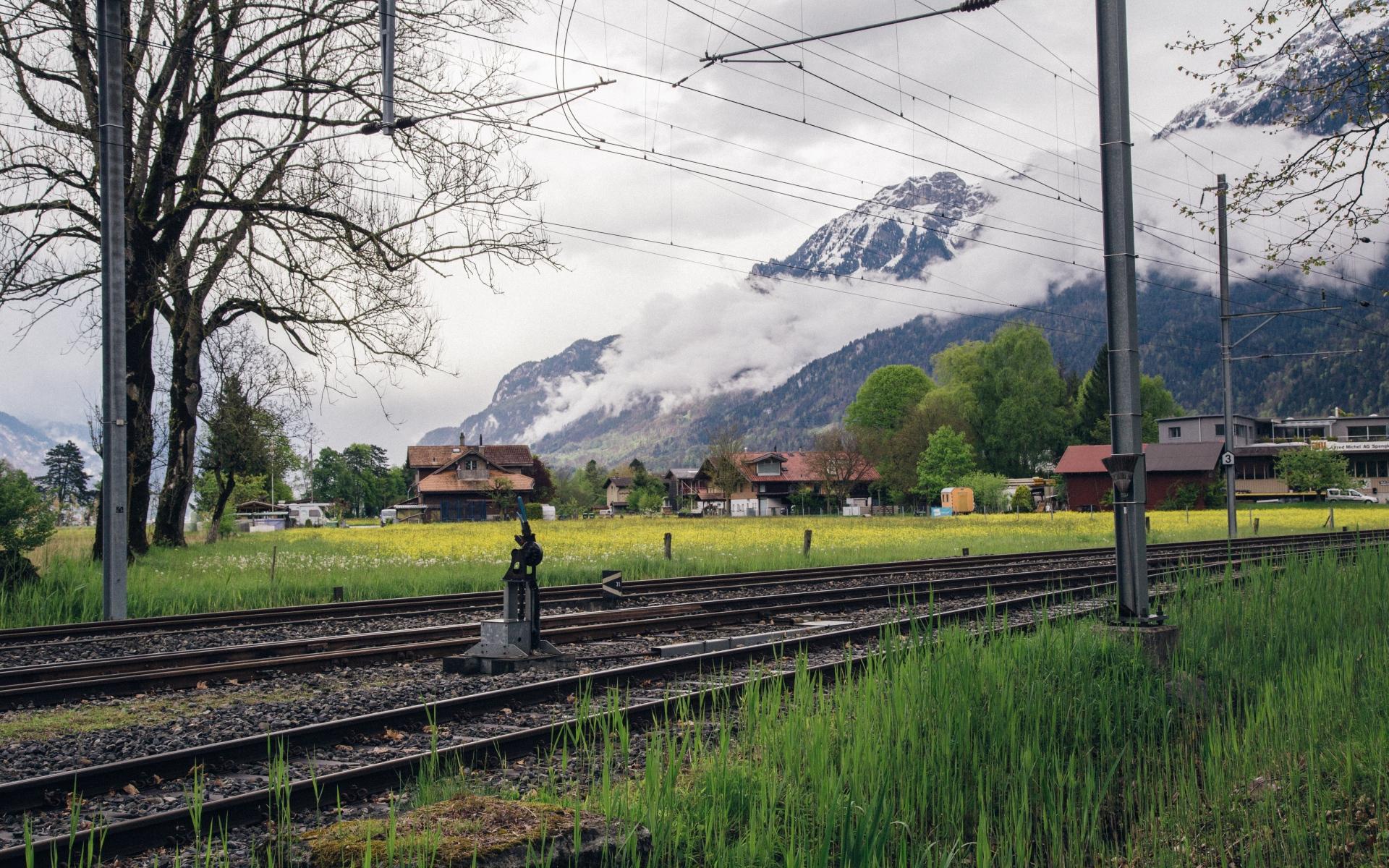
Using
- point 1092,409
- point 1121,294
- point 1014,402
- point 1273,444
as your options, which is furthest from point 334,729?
point 1092,409

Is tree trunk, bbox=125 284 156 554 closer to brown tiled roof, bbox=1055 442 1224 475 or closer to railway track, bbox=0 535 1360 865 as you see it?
railway track, bbox=0 535 1360 865

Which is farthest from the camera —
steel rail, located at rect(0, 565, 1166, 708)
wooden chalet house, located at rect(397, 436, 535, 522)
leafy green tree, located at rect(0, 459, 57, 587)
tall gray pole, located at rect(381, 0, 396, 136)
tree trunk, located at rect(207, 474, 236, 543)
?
wooden chalet house, located at rect(397, 436, 535, 522)

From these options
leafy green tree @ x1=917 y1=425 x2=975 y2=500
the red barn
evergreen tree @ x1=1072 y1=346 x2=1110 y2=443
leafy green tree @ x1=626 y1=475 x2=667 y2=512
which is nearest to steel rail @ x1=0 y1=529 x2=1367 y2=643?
the red barn

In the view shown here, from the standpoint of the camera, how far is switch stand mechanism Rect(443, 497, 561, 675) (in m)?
10.4

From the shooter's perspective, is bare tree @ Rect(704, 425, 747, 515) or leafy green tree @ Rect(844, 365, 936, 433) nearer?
bare tree @ Rect(704, 425, 747, 515)

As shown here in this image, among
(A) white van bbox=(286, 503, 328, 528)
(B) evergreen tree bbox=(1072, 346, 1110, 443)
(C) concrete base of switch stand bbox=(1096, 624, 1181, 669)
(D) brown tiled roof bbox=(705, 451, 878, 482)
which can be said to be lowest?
(A) white van bbox=(286, 503, 328, 528)

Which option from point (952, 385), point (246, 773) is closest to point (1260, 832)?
point (246, 773)

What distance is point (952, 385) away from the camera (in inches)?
4828

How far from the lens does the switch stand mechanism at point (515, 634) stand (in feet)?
34.1

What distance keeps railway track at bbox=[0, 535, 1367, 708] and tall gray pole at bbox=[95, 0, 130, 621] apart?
Answer: 256 centimetres

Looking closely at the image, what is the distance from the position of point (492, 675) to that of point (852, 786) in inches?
229

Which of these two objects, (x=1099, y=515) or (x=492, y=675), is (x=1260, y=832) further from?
(x=1099, y=515)

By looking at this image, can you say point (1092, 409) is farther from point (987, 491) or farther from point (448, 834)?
point (448, 834)

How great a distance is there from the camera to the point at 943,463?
3858 inches
